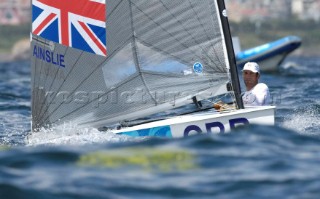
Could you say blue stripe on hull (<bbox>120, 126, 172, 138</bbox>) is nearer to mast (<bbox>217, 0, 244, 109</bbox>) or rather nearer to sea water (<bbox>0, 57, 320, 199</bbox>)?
mast (<bbox>217, 0, 244, 109</bbox>)

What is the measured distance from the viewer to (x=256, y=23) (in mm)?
108500

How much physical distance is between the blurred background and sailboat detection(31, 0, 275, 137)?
79.7 m

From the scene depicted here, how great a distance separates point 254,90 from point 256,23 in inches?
3906

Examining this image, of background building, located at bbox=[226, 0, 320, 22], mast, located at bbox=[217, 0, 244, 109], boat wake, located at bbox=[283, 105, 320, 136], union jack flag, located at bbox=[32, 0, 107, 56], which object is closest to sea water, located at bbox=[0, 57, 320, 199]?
mast, located at bbox=[217, 0, 244, 109]

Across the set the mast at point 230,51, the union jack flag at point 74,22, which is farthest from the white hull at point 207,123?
the union jack flag at point 74,22

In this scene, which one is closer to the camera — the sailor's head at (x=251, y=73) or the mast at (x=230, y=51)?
the mast at (x=230, y=51)

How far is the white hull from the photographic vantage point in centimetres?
930

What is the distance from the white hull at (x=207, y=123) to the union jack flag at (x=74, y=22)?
124cm

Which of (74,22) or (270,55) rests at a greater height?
(270,55)

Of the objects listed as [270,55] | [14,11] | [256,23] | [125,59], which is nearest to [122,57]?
[125,59]

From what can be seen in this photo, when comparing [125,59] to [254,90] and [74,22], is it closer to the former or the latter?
[74,22]

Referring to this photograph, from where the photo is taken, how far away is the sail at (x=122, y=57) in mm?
10109

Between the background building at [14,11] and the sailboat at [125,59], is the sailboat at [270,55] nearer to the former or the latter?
the sailboat at [125,59]

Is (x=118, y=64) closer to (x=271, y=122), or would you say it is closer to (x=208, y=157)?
(x=271, y=122)
